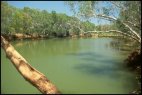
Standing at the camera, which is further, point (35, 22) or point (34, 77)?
point (35, 22)

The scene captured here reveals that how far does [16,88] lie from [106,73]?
22.3 feet

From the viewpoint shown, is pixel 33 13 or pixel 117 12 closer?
pixel 117 12

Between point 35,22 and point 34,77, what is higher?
point 34,77

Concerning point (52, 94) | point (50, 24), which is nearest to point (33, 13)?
point (50, 24)

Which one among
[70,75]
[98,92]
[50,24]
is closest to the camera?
[98,92]

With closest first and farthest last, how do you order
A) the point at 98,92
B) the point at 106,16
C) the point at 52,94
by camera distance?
the point at 52,94
the point at 98,92
the point at 106,16

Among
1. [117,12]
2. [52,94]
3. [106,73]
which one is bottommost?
[106,73]

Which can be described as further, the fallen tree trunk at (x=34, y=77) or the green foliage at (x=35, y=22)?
the green foliage at (x=35, y=22)

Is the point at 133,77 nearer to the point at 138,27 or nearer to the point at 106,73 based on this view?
the point at 106,73

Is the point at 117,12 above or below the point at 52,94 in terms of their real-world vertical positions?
above

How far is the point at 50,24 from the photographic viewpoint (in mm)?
90500

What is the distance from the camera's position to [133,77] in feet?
51.4

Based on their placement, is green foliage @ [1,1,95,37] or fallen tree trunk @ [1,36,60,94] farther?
green foliage @ [1,1,95,37]

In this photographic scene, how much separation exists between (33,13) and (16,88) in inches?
3182
